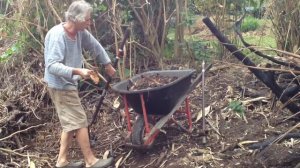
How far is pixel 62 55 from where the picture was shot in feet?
15.5

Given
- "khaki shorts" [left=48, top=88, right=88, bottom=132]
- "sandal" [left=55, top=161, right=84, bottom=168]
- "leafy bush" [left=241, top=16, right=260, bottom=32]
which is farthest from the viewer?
"leafy bush" [left=241, top=16, right=260, bottom=32]

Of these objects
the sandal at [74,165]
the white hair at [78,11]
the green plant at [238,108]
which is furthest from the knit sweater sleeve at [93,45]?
the green plant at [238,108]

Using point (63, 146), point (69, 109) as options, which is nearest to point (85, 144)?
point (63, 146)

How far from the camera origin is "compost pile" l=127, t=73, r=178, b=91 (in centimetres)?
519

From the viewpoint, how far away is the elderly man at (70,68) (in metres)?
4.68

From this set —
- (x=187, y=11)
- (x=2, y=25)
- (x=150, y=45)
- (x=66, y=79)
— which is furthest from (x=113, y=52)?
(x=66, y=79)

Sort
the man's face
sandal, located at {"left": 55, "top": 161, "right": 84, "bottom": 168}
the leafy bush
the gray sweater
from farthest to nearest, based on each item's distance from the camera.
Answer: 1. the leafy bush
2. sandal, located at {"left": 55, "top": 161, "right": 84, "bottom": 168}
3. the man's face
4. the gray sweater

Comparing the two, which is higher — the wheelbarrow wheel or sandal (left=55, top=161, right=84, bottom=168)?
the wheelbarrow wheel

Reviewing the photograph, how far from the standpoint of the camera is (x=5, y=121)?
5848mm

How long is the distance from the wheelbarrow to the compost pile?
9 centimetres

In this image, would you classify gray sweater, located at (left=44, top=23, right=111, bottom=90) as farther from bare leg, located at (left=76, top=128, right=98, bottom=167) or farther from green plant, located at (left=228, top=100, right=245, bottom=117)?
green plant, located at (left=228, top=100, right=245, bottom=117)

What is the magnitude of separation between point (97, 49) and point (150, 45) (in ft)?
6.54

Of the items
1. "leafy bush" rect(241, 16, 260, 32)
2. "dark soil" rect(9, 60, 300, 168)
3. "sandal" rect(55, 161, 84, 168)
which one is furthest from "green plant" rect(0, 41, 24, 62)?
"leafy bush" rect(241, 16, 260, 32)

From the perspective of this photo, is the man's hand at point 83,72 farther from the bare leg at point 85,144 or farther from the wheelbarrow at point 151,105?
the bare leg at point 85,144
